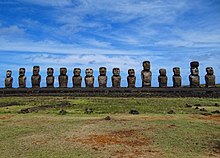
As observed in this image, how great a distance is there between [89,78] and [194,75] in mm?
8917

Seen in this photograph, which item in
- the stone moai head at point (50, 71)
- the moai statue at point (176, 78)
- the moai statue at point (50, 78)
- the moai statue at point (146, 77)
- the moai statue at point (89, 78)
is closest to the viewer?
the moai statue at point (176, 78)

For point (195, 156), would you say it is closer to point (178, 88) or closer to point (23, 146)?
point (23, 146)

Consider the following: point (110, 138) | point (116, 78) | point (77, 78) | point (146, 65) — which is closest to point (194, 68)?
point (146, 65)

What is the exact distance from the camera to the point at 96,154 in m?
6.93

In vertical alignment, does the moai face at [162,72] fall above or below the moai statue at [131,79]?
above

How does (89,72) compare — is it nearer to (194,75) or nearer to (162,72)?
(162,72)

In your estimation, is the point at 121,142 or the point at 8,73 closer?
the point at 121,142

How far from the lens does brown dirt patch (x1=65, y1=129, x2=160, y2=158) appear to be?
7.09 m

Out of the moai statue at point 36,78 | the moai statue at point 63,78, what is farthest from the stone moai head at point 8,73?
the moai statue at point 63,78

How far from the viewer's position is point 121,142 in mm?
7980

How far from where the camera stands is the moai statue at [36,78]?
2679cm

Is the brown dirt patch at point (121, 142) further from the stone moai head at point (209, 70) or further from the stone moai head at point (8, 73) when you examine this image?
the stone moai head at point (8, 73)

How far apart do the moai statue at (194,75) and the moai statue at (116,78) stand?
605 centimetres

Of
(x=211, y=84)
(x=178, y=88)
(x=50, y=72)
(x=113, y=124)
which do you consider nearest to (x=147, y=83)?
(x=178, y=88)
